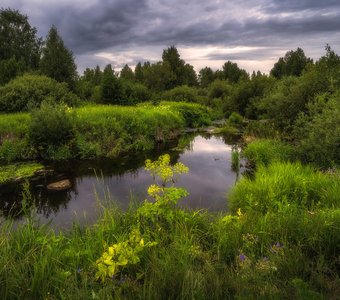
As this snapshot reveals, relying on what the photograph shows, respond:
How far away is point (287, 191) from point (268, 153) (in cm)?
505

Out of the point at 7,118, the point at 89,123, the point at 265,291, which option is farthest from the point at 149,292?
the point at 7,118

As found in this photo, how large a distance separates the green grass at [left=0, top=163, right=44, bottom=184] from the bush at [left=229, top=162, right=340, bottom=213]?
8355mm

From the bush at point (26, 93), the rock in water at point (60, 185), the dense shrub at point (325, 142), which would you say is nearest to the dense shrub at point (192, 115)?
the bush at point (26, 93)

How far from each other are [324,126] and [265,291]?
29.0 feet

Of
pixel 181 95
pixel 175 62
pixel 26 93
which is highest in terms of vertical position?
pixel 175 62

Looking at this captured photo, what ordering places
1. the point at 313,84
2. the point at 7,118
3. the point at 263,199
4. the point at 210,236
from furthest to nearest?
the point at 7,118
the point at 313,84
the point at 263,199
the point at 210,236

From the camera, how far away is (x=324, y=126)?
1056cm

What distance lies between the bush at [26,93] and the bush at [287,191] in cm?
1518

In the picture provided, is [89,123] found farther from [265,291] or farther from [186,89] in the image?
[186,89]

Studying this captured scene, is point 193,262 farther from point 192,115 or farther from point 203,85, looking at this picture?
point 203,85

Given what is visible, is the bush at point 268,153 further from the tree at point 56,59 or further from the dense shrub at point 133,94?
the tree at point 56,59

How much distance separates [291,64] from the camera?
49.2 m

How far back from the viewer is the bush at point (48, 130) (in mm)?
15312

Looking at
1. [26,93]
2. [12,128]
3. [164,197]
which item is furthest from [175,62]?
[164,197]
